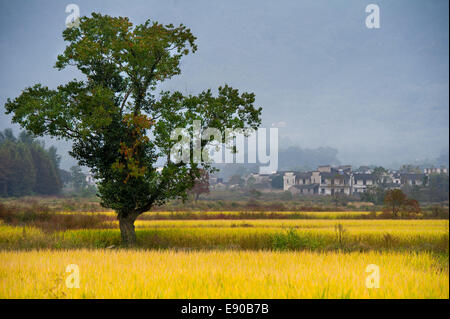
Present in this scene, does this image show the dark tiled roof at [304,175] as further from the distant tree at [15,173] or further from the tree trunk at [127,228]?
the tree trunk at [127,228]

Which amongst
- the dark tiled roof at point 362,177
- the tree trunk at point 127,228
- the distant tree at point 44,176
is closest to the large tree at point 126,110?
the tree trunk at point 127,228

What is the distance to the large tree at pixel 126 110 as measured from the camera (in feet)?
54.2

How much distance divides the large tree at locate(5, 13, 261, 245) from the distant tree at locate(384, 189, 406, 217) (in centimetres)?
2363

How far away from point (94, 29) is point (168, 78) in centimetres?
478

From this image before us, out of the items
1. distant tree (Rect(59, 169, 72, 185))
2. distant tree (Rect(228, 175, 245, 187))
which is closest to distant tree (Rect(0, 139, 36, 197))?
distant tree (Rect(59, 169, 72, 185))

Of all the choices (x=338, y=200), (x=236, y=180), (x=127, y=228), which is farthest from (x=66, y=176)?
(x=127, y=228)

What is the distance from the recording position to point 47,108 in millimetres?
16797

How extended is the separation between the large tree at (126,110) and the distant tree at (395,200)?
77.5 ft

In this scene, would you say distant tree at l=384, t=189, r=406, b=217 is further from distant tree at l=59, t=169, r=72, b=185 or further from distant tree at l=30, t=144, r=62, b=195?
distant tree at l=59, t=169, r=72, b=185

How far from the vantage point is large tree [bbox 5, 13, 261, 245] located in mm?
16531

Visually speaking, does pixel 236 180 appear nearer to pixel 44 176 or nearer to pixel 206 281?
pixel 44 176

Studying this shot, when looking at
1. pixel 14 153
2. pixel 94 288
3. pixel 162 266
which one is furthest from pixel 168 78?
pixel 14 153

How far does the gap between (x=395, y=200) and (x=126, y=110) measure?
30.7m

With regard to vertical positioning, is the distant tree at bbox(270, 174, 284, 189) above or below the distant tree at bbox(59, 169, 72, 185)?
below
